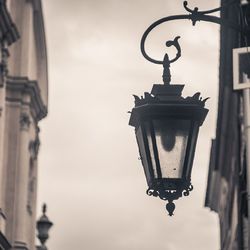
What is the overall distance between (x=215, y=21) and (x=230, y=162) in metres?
30.3

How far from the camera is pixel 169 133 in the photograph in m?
9.26

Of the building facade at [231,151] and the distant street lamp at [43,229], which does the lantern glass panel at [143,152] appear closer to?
the building facade at [231,151]

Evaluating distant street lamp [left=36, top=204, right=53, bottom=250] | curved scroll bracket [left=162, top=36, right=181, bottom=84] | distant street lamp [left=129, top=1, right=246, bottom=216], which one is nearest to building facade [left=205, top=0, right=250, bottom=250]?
distant street lamp [left=36, top=204, right=53, bottom=250]

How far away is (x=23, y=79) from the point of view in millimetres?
43594

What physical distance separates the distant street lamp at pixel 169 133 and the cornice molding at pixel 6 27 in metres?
27.9

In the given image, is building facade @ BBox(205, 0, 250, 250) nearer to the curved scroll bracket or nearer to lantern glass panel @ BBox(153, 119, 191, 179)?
the curved scroll bracket

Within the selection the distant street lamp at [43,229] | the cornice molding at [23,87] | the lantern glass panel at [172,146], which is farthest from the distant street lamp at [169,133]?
the cornice molding at [23,87]

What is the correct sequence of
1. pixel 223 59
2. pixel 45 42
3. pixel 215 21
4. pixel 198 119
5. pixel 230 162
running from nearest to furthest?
pixel 215 21 → pixel 198 119 → pixel 223 59 → pixel 230 162 → pixel 45 42

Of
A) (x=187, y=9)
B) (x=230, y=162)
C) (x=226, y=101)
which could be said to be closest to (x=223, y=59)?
(x=226, y=101)

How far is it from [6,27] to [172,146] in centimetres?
2996

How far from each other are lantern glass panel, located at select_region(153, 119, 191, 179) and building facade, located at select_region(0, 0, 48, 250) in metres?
30.9

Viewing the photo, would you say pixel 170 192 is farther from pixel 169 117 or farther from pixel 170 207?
pixel 169 117

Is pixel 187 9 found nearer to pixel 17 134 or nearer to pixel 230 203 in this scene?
pixel 230 203

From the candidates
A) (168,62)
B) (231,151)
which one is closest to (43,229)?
(231,151)
